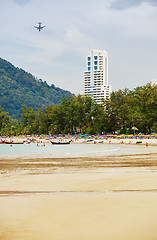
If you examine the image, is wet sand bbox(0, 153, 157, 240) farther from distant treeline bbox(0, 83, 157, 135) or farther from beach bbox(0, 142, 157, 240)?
distant treeline bbox(0, 83, 157, 135)

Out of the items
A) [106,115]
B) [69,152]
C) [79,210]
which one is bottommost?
[69,152]

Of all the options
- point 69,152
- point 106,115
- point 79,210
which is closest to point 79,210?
point 79,210

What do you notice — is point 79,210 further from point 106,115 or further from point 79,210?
point 106,115

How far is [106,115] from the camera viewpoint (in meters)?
88.7

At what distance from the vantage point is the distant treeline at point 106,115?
7800 cm

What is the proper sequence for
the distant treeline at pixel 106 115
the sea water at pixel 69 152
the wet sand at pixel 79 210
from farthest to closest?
the distant treeline at pixel 106 115 → the sea water at pixel 69 152 → the wet sand at pixel 79 210

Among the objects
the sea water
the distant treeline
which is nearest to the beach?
the sea water

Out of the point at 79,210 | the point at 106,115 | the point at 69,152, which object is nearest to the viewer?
the point at 79,210

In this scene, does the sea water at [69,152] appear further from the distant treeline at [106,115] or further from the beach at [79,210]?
the distant treeline at [106,115]

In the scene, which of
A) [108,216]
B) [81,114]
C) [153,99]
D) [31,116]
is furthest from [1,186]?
[31,116]

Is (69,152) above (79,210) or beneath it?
beneath

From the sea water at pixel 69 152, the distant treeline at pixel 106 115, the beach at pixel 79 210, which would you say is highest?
the distant treeline at pixel 106 115

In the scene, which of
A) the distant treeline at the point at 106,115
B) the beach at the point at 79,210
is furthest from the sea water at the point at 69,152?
the distant treeline at the point at 106,115

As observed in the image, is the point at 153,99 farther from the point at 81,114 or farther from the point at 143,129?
the point at 81,114
